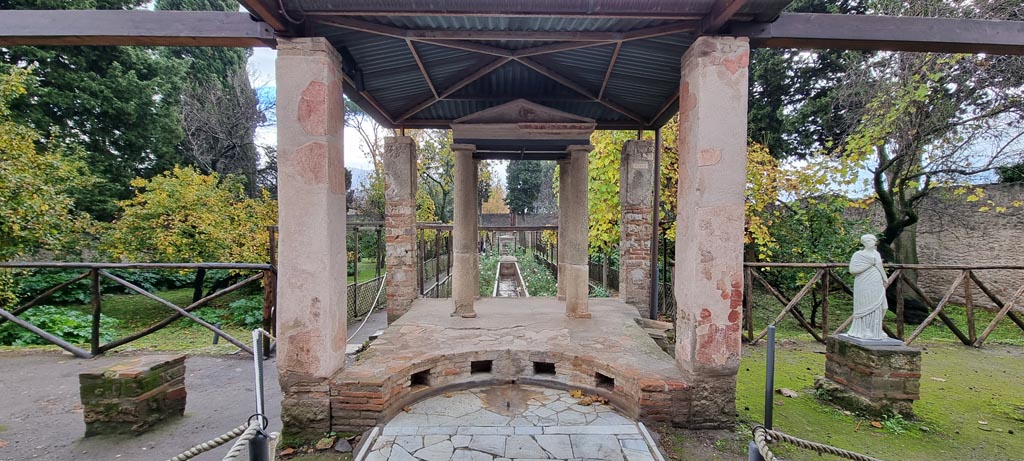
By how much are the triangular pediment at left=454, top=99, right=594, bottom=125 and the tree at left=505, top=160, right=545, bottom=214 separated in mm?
22361

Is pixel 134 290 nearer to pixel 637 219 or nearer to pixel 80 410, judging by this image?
pixel 80 410

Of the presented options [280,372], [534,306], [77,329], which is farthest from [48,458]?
[77,329]

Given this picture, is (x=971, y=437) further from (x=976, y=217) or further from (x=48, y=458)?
(x=976, y=217)

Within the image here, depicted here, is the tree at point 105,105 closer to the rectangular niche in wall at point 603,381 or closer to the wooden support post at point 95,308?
the wooden support post at point 95,308

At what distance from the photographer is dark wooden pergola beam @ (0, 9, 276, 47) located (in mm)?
2871

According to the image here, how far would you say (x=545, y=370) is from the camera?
4.19m

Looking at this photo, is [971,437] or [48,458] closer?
[48,458]

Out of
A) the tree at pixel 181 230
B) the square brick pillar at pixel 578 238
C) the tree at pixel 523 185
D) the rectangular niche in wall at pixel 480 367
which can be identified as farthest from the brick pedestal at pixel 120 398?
the tree at pixel 523 185

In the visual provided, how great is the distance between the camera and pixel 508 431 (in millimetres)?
3109

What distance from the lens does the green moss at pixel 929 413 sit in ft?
10.0

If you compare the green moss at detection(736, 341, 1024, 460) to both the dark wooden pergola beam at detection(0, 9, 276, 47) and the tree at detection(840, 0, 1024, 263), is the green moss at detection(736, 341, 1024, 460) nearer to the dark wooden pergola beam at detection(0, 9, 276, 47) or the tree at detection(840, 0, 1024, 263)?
the tree at detection(840, 0, 1024, 263)

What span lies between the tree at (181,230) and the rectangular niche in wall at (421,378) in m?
7.78

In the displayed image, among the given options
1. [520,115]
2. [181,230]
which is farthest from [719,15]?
[181,230]

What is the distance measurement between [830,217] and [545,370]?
727 cm
